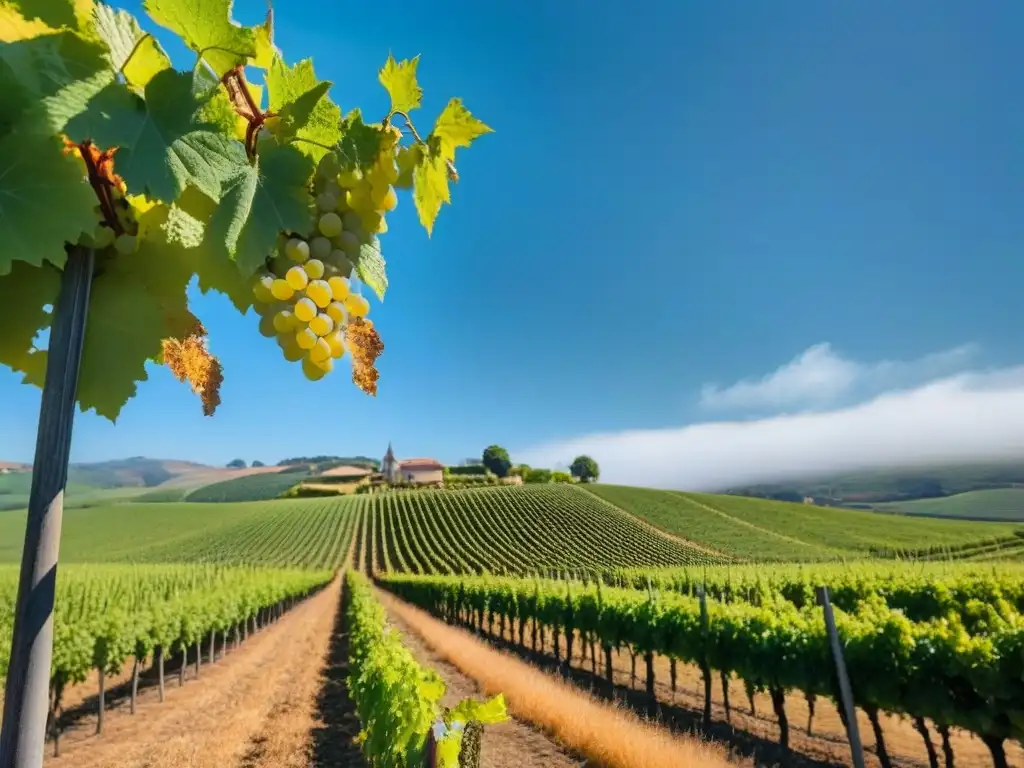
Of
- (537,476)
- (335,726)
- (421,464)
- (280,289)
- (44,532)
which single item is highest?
(421,464)

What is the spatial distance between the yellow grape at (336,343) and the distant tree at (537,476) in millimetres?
109272

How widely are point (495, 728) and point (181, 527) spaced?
79005mm

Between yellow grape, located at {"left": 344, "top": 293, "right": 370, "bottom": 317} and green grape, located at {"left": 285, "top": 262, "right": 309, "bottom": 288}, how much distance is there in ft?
0.26

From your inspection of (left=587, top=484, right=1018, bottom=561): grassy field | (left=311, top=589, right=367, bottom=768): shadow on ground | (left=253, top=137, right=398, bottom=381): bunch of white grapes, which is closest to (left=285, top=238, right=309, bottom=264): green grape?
(left=253, top=137, right=398, bottom=381): bunch of white grapes

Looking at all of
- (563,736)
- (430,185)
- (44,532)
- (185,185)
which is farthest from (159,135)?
(563,736)

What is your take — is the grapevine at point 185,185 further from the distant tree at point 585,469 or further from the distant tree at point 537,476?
the distant tree at point 585,469

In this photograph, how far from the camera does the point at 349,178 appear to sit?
0.90 metres

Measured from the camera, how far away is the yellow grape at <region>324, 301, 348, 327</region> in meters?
0.90

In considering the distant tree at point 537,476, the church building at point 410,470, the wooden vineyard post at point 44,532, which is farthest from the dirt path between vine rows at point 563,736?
the distant tree at point 537,476

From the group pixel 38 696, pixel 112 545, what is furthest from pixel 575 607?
pixel 112 545

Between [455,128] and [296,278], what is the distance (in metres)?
0.34

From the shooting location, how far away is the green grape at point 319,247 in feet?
2.96

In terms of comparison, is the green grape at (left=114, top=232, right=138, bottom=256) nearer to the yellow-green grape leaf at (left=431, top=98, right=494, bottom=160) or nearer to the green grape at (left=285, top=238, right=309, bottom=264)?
the green grape at (left=285, top=238, right=309, bottom=264)

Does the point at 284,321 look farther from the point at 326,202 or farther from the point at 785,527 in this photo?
the point at 785,527
